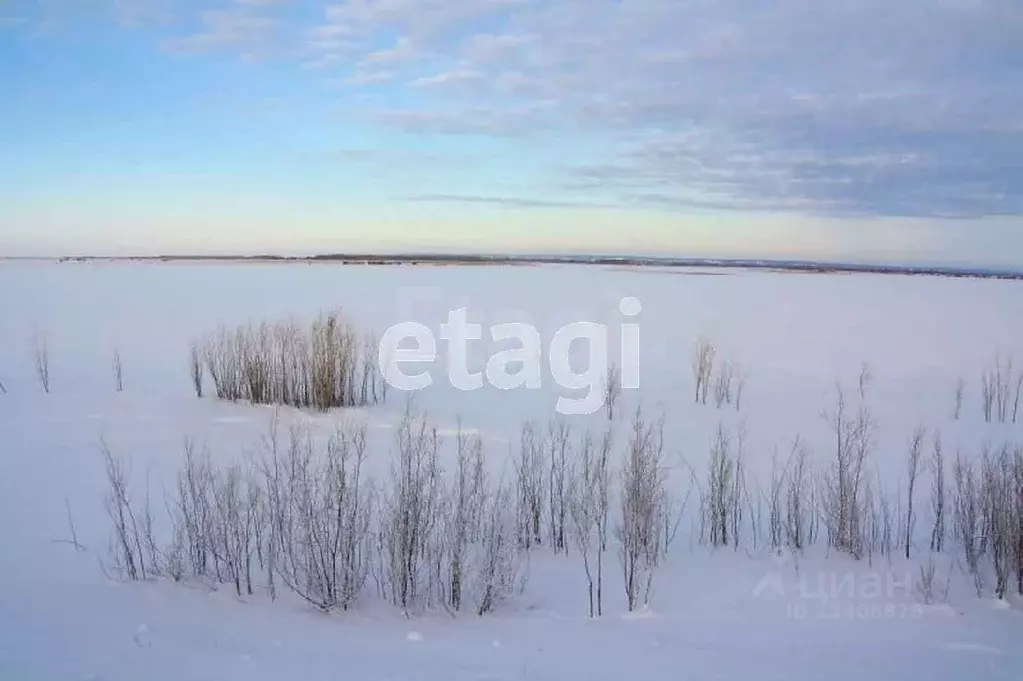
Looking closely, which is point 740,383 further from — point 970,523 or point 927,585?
point 927,585

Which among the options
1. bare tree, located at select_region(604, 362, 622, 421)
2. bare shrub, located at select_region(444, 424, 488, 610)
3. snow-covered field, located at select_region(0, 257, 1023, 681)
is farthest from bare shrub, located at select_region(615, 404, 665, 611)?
bare tree, located at select_region(604, 362, 622, 421)

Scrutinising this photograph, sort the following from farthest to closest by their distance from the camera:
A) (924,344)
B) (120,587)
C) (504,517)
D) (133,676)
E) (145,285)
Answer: (145,285)
(924,344)
(504,517)
(120,587)
(133,676)

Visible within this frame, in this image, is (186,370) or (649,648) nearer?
(649,648)

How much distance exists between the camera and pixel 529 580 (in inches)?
220

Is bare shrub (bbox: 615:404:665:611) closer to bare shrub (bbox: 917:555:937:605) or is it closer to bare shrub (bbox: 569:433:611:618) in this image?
bare shrub (bbox: 569:433:611:618)

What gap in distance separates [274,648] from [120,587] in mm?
1425

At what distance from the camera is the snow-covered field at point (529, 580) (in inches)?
172

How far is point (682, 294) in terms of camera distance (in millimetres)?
38406

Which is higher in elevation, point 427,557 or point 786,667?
point 427,557

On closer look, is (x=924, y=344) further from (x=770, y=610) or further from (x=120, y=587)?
(x=120, y=587)

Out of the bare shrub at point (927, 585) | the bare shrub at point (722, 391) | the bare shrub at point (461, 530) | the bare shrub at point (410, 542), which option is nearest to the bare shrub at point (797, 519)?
the bare shrub at point (927, 585)

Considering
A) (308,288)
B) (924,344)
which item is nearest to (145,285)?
(308,288)

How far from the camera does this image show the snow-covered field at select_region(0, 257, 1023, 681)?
4.36 m

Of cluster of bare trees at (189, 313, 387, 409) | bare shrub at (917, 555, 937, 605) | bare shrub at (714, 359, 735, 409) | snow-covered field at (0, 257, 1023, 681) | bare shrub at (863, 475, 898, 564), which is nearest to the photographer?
snow-covered field at (0, 257, 1023, 681)
